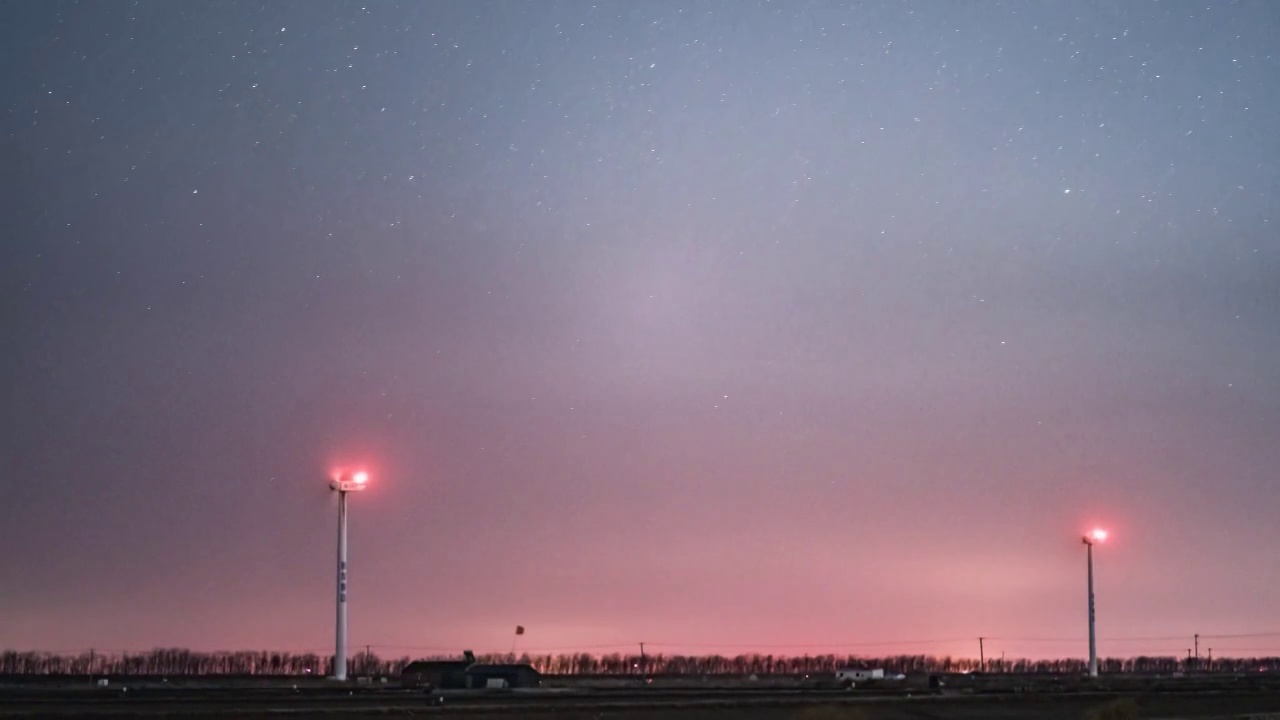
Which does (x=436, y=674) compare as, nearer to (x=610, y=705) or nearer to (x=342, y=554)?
(x=342, y=554)

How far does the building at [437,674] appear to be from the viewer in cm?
8443

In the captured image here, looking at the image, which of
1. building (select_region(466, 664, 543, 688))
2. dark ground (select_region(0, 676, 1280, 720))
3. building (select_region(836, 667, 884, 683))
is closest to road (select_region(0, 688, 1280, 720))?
dark ground (select_region(0, 676, 1280, 720))

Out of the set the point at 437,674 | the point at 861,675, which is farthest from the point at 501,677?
the point at 861,675

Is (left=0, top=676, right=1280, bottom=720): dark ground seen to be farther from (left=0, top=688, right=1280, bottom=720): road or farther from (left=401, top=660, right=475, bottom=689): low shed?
(left=401, top=660, right=475, bottom=689): low shed

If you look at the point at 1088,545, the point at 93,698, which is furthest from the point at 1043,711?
the point at 1088,545

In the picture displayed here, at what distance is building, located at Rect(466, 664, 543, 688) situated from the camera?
8238cm

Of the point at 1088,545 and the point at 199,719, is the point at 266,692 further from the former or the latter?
the point at 1088,545

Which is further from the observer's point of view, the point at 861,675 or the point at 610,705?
the point at 861,675

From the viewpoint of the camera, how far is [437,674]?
91438 millimetres

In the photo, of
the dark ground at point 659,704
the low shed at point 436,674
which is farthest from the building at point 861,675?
the low shed at point 436,674

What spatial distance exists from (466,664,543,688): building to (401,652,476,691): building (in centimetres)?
66

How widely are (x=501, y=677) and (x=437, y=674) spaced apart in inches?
358

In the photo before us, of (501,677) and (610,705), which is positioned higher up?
(610,705)

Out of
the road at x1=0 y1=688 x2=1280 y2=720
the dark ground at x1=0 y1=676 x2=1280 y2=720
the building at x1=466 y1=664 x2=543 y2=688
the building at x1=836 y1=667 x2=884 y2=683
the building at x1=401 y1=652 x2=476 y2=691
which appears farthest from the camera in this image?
the building at x1=836 y1=667 x2=884 y2=683
